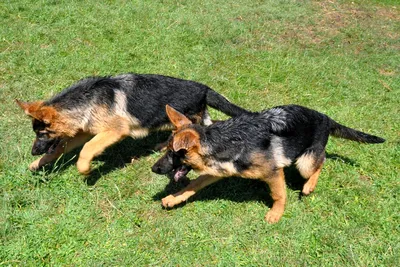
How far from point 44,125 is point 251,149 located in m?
2.70

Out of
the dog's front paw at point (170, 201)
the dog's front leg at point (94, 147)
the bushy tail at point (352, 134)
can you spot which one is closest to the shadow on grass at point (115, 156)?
the dog's front leg at point (94, 147)

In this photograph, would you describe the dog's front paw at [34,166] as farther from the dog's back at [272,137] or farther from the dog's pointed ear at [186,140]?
the dog's back at [272,137]

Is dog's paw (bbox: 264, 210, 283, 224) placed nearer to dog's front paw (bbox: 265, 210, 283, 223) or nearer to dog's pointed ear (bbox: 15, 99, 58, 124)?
dog's front paw (bbox: 265, 210, 283, 223)

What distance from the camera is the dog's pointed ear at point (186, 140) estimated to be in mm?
3887

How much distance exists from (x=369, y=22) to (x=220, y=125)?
9.16m

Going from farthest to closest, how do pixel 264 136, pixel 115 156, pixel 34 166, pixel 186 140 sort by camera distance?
pixel 115 156
pixel 34 166
pixel 264 136
pixel 186 140

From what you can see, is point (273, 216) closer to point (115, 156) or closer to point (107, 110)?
point (115, 156)

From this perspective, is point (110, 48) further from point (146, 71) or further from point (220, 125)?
point (220, 125)

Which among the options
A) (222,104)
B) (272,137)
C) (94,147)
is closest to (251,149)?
(272,137)

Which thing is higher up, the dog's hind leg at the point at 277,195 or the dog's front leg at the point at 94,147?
the dog's front leg at the point at 94,147

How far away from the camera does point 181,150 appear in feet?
13.4

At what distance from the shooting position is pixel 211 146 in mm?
4168

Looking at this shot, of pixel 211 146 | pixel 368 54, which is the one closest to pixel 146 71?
pixel 211 146

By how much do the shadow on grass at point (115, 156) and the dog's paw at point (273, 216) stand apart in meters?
2.16
